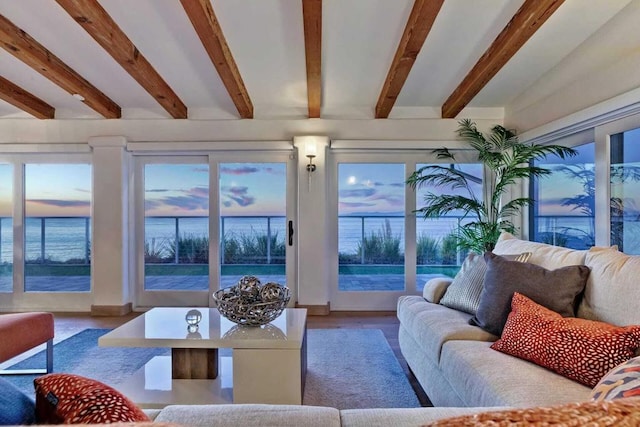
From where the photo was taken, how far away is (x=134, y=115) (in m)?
4.16

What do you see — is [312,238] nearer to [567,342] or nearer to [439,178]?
[439,178]

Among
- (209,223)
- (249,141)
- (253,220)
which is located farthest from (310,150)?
(209,223)

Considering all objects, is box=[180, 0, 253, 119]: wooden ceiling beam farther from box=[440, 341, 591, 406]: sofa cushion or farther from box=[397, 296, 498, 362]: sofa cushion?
box=[440, 341, 591, 406]: sofa cushion

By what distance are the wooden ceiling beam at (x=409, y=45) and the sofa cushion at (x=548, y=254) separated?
5.12 ft

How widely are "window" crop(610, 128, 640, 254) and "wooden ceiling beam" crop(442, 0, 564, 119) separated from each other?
1.03 meters

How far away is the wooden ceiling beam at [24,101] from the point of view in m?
3.48

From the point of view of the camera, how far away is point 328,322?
383cm

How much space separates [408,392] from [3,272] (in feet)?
15.5

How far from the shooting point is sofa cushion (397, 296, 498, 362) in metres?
1.89

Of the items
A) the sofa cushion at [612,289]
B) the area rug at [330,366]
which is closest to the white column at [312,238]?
the area rug at [330,366]

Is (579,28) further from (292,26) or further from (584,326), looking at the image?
(584,326)

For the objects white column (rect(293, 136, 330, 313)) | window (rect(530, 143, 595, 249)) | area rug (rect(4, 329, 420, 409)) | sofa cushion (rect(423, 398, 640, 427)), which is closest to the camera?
sofa cushion (rect(423, 398, 640, 427))

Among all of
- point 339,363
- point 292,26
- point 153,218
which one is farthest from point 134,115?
point 339,363

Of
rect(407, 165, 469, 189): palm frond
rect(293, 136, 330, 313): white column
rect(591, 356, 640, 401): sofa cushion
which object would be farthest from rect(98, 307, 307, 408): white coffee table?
rect(407, 165, 469, 189): palm frond
